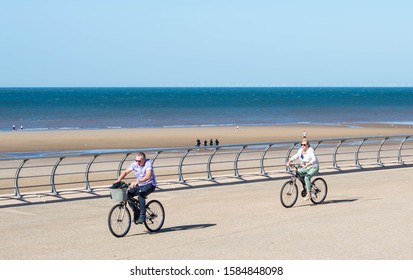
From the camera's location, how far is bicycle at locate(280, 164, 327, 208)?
1817 centimetres

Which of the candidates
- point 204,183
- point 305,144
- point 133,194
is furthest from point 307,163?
point 133,194

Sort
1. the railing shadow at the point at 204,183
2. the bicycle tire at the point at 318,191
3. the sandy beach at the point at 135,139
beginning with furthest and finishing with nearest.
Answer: the sandy beach at the point at 135,139, the railing shadow at the point at 204,183, the bicycle tire at the point at 318,191

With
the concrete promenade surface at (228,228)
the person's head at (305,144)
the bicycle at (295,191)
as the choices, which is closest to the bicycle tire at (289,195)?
the bicycle at (295,191)

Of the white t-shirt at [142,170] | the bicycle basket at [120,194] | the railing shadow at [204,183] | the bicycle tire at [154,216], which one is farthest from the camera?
the railing shadow at [204,183]

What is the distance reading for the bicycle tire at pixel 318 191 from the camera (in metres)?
18.7

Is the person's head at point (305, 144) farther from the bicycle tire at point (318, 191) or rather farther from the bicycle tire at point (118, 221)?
the bicycle tire at point (118, 221)

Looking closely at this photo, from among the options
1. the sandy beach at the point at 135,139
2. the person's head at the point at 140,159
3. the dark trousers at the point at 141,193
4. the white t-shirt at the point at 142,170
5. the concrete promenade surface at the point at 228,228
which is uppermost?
the sandy beach at the point at 135,139

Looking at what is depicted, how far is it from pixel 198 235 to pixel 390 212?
486cm

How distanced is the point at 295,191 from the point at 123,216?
530 cm

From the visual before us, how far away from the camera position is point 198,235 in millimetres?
14461

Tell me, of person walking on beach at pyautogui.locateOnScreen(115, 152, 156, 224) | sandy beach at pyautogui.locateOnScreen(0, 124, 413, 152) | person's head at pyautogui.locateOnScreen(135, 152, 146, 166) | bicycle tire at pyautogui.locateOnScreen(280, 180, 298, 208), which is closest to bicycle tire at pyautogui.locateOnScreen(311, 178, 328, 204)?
bicycle tire at pyautogui.locateOnScreen(280, 180, 298, 208)

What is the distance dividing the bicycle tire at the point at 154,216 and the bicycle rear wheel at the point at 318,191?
16.2ft

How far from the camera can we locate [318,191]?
61.5ft

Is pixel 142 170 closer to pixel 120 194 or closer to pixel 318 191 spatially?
pixel 120 194
